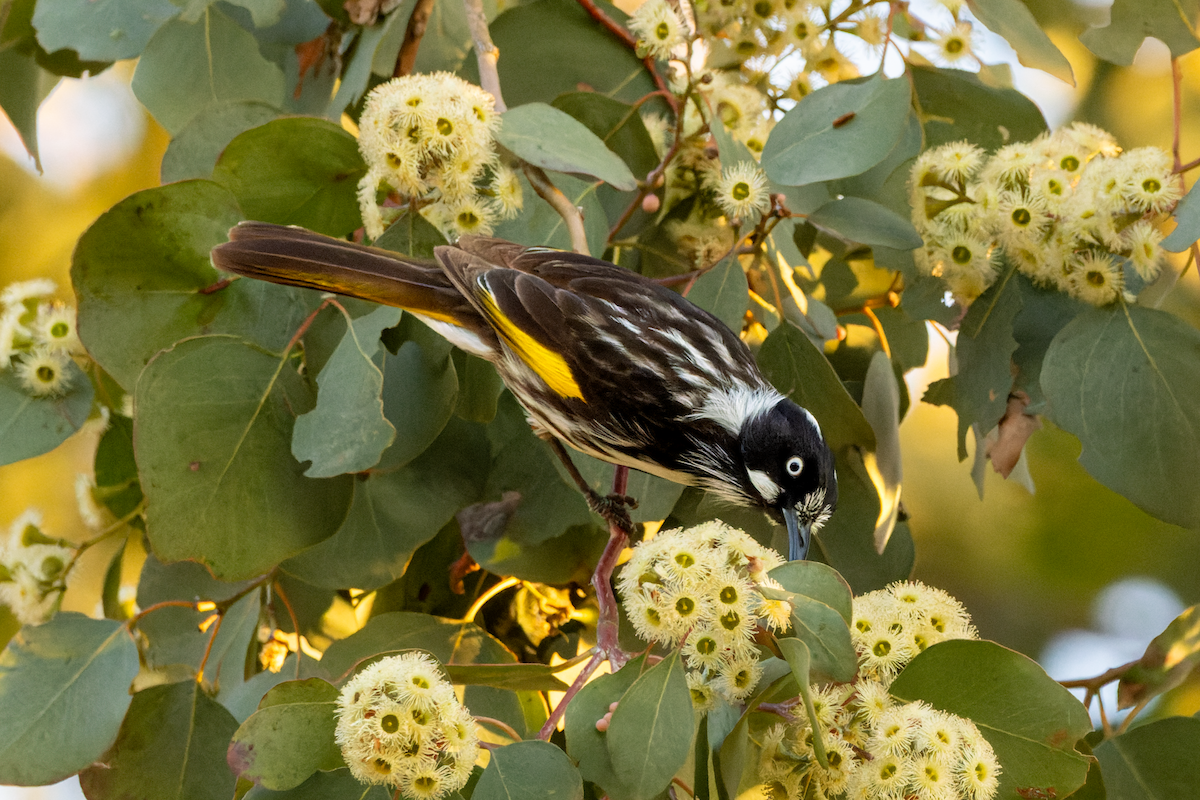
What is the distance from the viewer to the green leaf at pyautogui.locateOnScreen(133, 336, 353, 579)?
40.2 inches

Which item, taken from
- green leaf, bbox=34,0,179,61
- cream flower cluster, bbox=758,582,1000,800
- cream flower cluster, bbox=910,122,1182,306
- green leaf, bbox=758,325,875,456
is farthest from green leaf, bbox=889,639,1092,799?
green leaf, bbox=34,0,179,61

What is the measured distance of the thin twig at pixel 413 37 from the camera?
1.41 meters

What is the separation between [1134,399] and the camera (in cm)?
115

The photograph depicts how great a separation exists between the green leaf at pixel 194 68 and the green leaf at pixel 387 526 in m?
0.54

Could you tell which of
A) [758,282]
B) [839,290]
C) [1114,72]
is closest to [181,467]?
[758,282]

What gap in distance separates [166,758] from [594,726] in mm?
557

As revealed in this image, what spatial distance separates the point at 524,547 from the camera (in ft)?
3.78

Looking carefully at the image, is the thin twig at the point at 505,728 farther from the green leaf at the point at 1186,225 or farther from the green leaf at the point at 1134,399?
the green leaf at the point at 1186,225

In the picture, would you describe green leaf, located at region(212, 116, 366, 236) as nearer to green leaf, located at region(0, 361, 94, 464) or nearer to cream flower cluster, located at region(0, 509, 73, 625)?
green leaf, located at region(0, 361, 94, 464)

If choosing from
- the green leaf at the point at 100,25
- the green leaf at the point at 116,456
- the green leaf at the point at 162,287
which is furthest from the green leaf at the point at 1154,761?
the green leaf at the point at 100,25

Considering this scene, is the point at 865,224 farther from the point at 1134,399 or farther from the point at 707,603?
the point at 707,603

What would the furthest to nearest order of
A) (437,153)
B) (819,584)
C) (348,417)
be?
(437,153) < (348,417) < (819,584)

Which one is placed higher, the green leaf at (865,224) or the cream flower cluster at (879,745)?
the green leaf at (865,224)

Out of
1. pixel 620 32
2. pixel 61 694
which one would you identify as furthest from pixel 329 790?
pixel 620 32
